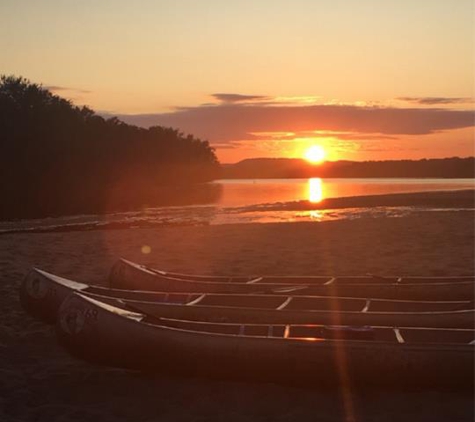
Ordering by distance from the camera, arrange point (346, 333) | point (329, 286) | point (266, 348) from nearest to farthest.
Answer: point (266, 348) → point (346, 333) → point (329, 286)

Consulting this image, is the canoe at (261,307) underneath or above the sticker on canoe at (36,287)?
underneath

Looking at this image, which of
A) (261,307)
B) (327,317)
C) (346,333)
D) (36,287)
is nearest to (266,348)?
(346,333)

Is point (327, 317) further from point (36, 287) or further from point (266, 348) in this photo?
point (36, 287)

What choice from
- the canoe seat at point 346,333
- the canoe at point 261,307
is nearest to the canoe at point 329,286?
the canoe at point 261,307

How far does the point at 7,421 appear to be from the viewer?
5.96 meters

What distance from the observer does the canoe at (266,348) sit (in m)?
6.33

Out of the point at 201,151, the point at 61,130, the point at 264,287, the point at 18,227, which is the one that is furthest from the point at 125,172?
the point at 264,287

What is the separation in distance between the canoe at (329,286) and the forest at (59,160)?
80.1ft

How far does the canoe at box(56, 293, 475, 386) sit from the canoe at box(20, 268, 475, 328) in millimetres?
365

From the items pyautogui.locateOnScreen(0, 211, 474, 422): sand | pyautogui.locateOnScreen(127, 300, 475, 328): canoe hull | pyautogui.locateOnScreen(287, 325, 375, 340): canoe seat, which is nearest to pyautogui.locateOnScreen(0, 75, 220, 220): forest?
pyautogui.locateOnScreen(0, 211, 474, 422): sand

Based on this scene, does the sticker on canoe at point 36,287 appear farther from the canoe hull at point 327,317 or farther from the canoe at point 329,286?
the canoe hull at point 327,317

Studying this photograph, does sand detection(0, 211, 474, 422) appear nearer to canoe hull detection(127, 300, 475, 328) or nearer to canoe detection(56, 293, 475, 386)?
canoe detection(56, 293, 475, 386)

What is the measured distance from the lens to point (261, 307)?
27.9 feet

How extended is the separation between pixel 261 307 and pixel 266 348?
6.50 ft
